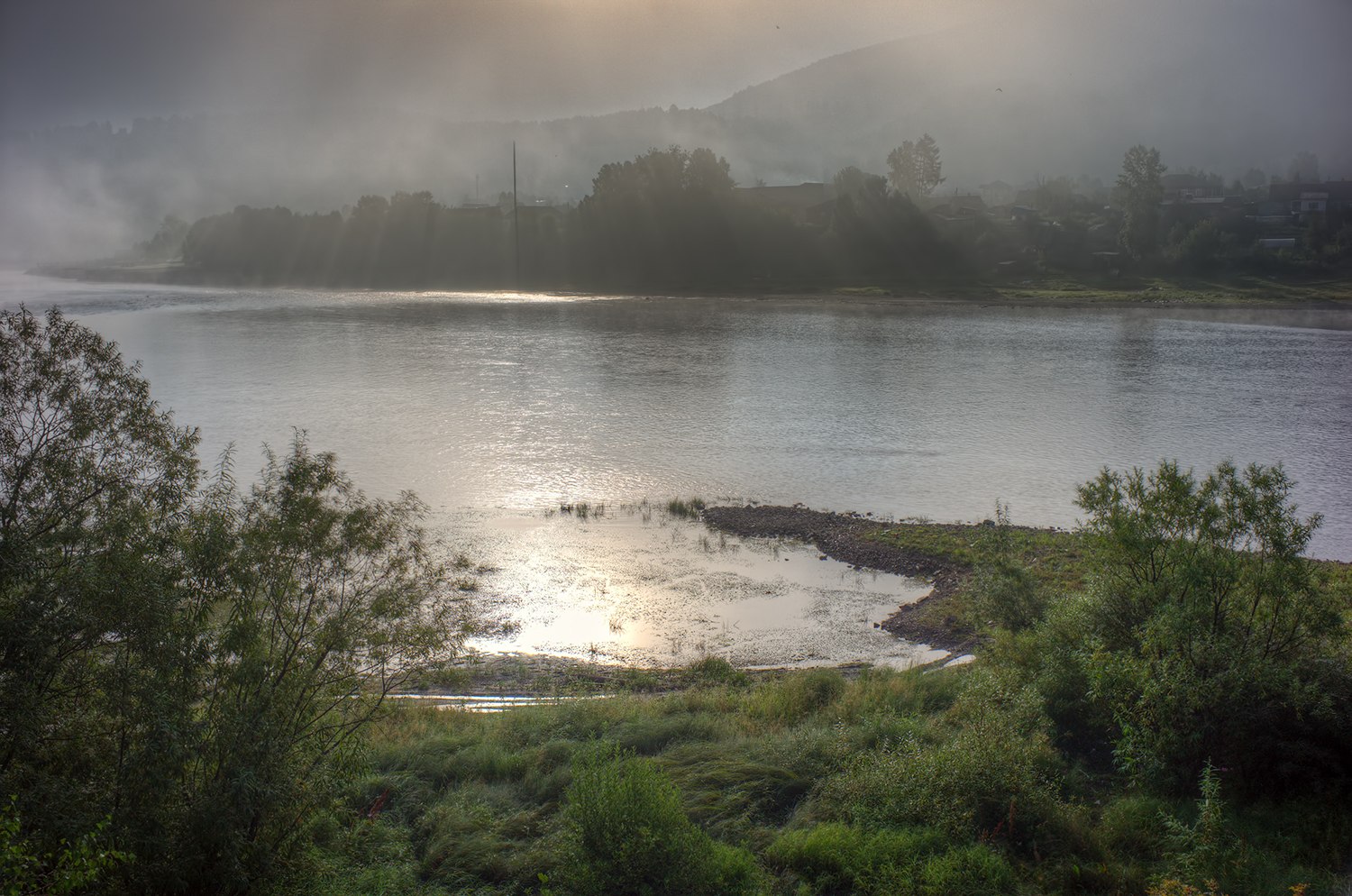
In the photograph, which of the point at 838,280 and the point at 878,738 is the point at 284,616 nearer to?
the point at 878,738

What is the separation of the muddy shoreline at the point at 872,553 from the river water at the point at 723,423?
571mm

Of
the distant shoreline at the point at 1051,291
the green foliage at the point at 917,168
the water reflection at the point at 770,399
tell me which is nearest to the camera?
the water reflection at the point at 770,399

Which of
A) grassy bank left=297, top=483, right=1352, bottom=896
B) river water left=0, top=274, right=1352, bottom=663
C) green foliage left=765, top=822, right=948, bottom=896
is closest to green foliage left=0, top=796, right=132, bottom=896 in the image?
grassy bank left=297, top=483, right=1352, bottom=896

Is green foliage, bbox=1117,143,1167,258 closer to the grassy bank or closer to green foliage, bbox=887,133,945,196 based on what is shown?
green foliage, bbox=887,133,945,196

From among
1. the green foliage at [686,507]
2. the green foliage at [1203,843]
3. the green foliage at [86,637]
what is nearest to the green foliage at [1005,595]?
the green foliage at [1203,843]

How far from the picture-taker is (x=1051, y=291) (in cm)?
8306

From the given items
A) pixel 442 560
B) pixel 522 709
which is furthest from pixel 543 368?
pixel 522 709

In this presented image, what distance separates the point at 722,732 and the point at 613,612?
6.30 m

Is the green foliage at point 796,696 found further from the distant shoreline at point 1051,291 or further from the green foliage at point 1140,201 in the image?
the green foliage at point 1140,201

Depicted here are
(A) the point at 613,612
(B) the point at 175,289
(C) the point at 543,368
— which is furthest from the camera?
(B) the point at 175,289

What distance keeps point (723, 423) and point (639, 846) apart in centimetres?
2666

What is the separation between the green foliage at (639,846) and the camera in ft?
28.1

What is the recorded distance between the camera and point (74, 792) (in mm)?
7297

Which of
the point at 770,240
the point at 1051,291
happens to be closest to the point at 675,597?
the point at 1051,291
